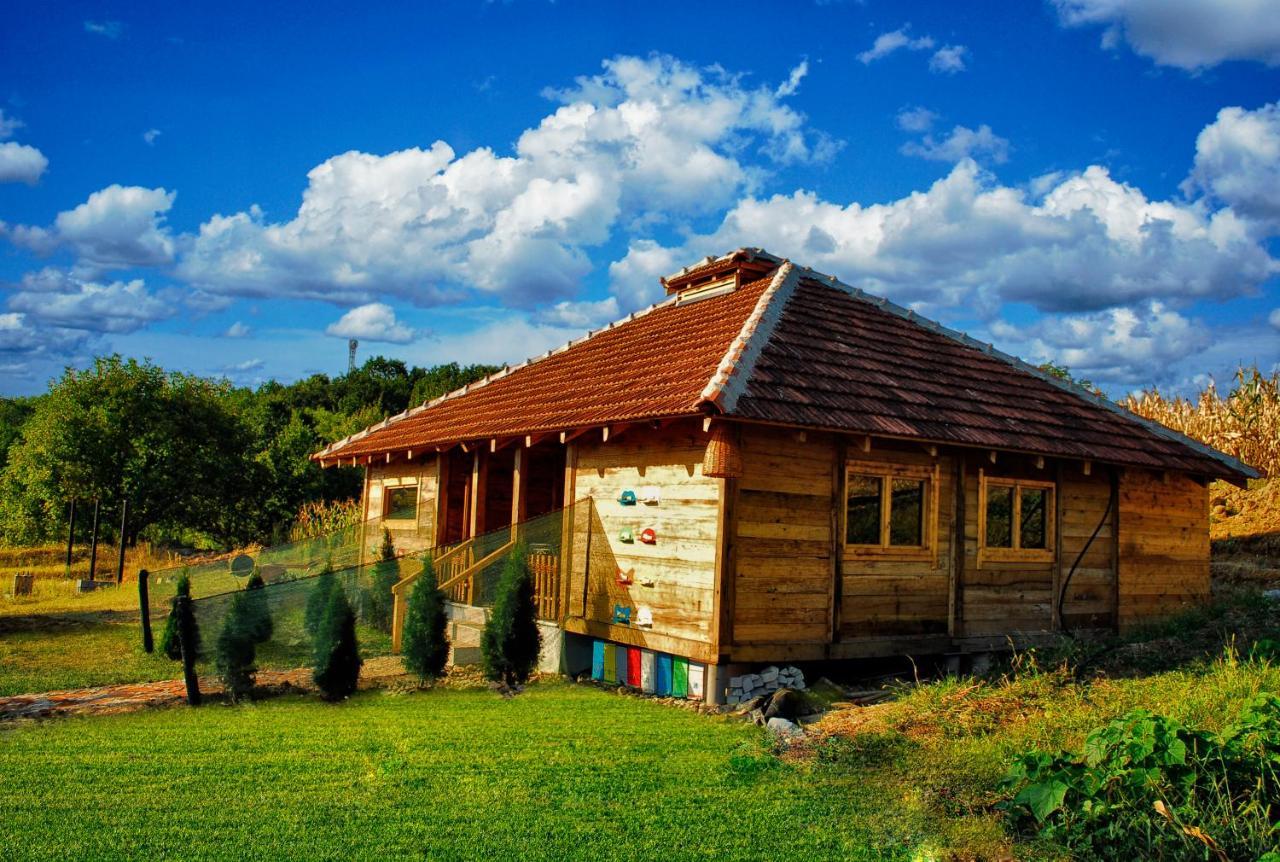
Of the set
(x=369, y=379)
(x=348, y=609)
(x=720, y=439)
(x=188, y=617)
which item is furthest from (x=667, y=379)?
(x=369, y=379)

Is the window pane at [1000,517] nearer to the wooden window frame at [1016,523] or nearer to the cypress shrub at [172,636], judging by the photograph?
the wooden window frame at [1016,523]

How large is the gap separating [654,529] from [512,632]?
6.68ft

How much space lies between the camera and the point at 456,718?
30.5ft

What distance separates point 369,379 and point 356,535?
31.3m

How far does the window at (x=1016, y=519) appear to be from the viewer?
12688 millimetres

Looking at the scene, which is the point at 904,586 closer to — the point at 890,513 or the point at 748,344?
the point at 890,513

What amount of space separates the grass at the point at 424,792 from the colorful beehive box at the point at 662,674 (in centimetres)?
147

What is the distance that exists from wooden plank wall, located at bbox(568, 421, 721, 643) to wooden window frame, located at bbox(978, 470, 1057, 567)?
4.25 meters

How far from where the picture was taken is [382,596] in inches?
476

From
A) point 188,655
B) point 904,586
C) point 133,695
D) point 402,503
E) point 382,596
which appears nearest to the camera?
point 188,655

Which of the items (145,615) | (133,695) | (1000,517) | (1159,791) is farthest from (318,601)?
(1000,517)

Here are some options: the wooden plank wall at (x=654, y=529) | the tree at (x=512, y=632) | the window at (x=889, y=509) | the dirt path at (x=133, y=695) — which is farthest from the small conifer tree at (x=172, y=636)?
the window at (x=889, y=509)

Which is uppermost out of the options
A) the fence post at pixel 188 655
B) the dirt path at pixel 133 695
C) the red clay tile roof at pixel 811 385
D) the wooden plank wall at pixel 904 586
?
the red clay tile roof at pixel 811 385

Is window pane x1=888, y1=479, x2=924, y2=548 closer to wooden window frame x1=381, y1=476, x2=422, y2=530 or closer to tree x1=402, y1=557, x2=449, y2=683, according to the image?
tree x1=402, y1=557, x2=449, y2=683
